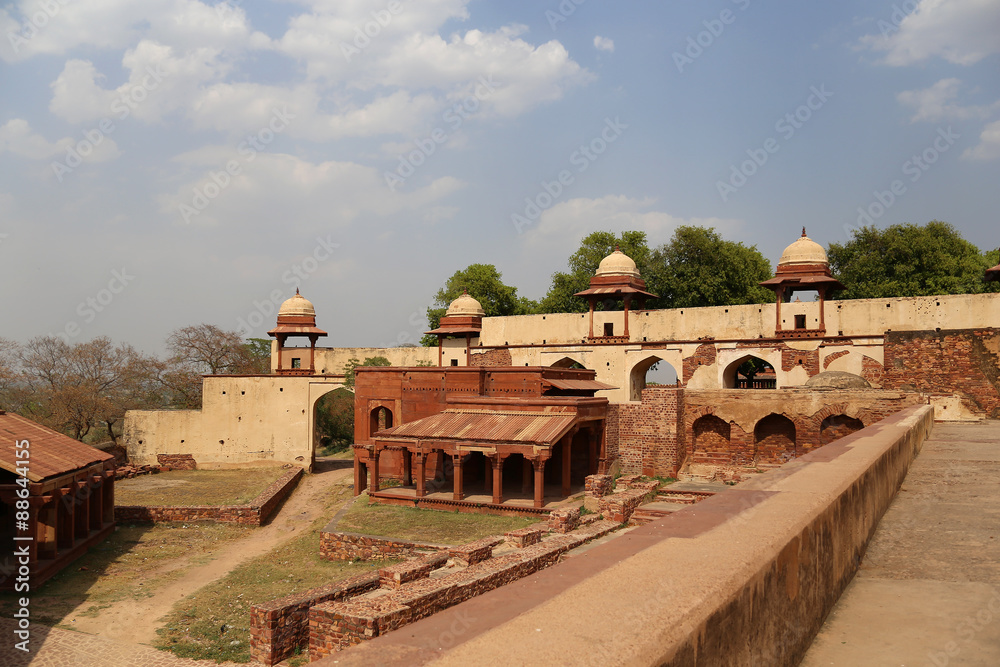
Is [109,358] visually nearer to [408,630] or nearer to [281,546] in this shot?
[281,546]

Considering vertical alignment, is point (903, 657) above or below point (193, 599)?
above

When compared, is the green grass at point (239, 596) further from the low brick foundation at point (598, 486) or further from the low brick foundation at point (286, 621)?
the low brick foundation at point (598, 486)

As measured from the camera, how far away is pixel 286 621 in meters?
9.61

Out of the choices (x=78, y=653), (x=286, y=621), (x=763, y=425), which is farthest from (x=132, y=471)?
(x=763, y=425)

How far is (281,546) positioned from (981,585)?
1603 cm

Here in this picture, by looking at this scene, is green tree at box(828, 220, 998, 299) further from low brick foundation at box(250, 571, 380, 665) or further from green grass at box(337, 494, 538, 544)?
low brick foundation at box(250, 571, 380, 665)

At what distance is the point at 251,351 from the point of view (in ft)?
144

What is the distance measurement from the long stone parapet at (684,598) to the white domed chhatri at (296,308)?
31344 mm

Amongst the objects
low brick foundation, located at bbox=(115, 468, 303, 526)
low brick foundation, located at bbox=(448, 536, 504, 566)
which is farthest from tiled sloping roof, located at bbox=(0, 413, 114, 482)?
low brick foundation, located at bbox=(448, 536, 504, 566)

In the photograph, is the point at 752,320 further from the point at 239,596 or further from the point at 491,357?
the point at 239,596

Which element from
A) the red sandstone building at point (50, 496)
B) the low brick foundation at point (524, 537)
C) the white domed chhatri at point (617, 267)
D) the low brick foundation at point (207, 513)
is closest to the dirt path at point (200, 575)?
the low brick foundation at point (207, 513)

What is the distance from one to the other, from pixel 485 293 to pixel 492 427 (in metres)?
26.6

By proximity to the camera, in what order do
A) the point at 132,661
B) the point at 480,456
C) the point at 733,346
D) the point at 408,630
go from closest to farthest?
the point at 408,630
the point at 132,661
the point at 480,456
the point at 733,346

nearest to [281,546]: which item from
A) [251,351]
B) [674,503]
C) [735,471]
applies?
[674,503]
